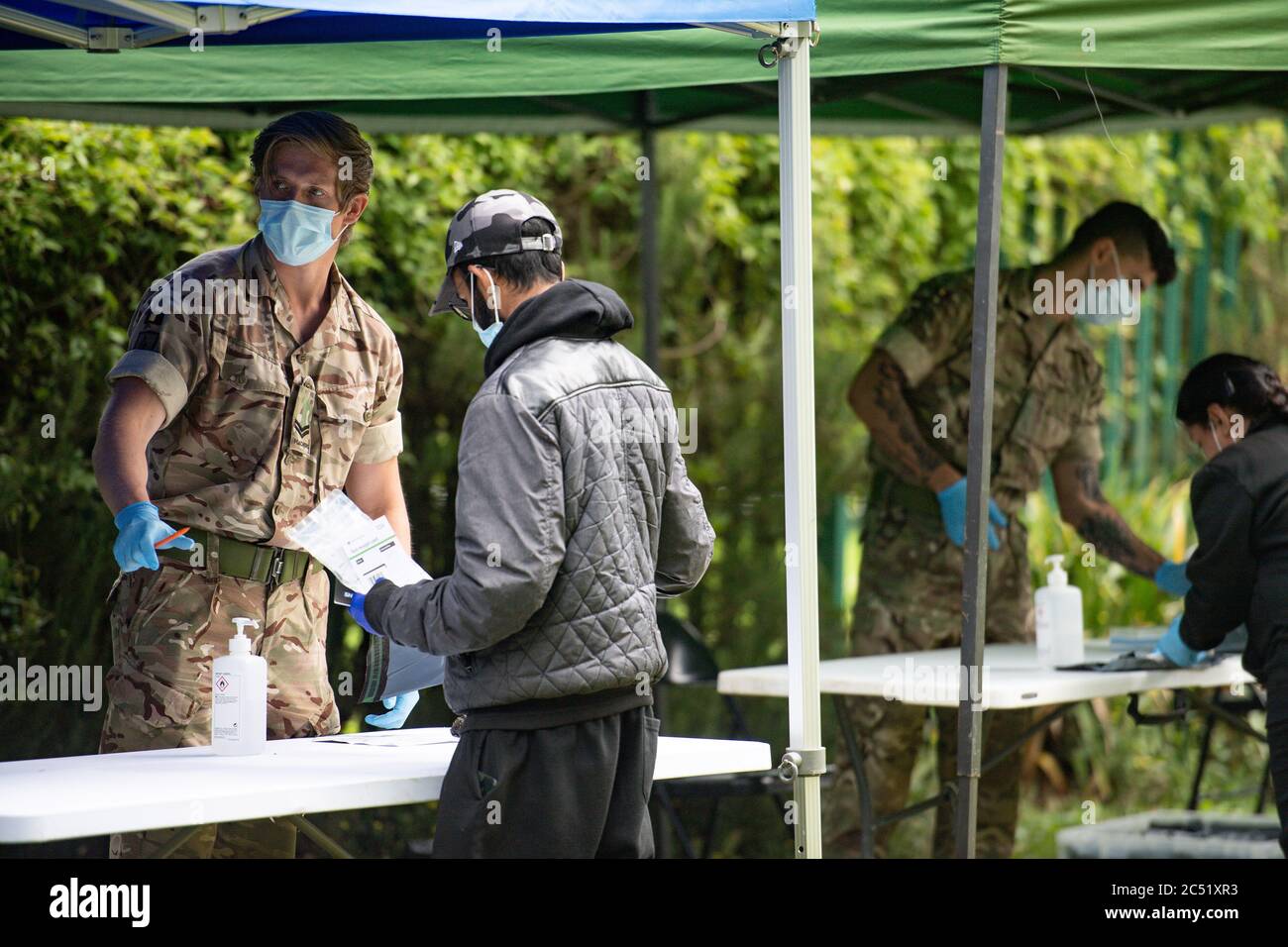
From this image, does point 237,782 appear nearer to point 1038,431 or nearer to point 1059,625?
point 1059,625

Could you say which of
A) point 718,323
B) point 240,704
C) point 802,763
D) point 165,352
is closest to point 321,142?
point 165,352

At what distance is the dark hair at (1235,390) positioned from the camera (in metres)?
4.25

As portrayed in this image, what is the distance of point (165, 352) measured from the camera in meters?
3.28

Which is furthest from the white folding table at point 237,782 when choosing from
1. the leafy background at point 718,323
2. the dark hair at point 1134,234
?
the dark hair at point 1134,234

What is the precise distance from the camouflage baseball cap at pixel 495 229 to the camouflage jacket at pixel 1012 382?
7.88 ft

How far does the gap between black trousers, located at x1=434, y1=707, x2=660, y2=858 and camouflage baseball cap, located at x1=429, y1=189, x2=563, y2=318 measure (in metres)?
0.80

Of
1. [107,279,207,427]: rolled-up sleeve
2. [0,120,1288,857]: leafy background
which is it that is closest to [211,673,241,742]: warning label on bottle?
[107,279,207,427]: rolled-up sleeve

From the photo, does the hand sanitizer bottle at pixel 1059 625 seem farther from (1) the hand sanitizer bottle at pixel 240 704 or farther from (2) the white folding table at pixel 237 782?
(1) the hand sanitizer bottle at pixel 240 704

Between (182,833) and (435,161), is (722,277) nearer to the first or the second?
(435,161)

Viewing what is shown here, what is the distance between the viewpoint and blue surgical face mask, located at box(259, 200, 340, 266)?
11.2 ft

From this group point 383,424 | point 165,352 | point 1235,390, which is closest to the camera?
point 165,352

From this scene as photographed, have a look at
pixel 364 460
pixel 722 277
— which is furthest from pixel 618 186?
pixel 364 460

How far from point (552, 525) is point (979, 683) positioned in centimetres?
161
